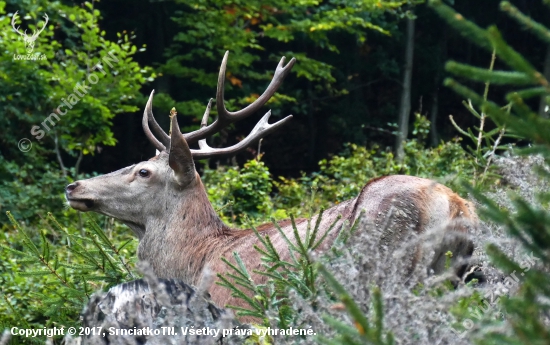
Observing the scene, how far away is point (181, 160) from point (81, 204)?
29.8 inches

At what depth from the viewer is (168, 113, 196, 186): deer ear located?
583cm

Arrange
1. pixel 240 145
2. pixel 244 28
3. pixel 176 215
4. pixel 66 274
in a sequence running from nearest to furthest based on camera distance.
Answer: pixel 66 274, pixel 176 215, pixel 240 145, pixel 244 28

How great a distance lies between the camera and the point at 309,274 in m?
3.75

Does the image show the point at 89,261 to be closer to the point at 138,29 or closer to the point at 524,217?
the point at 524,217

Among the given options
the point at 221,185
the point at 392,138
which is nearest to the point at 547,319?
the point at 221,185

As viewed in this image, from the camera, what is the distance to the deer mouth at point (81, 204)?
236 inches

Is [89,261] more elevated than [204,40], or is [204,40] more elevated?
[204,40]

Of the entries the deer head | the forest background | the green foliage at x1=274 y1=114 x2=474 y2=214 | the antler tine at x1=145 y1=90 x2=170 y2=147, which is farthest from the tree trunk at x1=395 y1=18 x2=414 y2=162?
the deer head

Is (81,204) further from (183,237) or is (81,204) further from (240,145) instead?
(240,145)

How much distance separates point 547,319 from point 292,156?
16.6 metres

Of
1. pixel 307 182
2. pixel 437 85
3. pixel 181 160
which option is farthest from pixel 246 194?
pixel 437 85

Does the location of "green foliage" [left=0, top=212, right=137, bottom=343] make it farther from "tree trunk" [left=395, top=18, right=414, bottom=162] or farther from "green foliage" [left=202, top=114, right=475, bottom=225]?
"tree trunk" [left=395, top=18, right=414, bottom=162]

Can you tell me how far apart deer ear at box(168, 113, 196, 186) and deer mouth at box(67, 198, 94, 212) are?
0.62 metres

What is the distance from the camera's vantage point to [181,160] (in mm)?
5996
